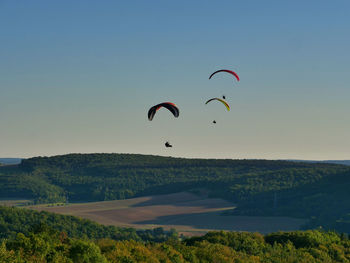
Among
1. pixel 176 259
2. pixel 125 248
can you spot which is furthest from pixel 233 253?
pixel 125 248

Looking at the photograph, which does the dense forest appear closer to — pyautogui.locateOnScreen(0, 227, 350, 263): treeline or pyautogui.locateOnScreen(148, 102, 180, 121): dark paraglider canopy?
pyautogui.locateOnScreen(0, 227, 350, 263): treeline

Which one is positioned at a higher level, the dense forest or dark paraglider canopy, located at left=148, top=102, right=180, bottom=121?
dark paraglider canopy, located at left=148, top=102, right=180, bottom=121

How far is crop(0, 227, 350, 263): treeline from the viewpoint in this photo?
5624cm

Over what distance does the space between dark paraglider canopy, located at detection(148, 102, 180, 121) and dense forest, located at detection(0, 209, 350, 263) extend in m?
14.7

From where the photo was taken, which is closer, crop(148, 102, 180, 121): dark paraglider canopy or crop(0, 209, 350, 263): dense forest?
crop(0, 209, 350, 263): dense forest

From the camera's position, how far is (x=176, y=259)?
68938 millimetres

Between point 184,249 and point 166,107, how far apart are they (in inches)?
680

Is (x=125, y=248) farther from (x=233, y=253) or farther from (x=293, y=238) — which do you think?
(x=293, y=238)

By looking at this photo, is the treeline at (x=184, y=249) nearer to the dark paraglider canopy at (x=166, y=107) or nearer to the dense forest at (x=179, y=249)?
the dense forest at (x=179, y=249)

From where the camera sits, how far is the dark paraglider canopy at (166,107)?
73688mm

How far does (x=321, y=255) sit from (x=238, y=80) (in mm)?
30807

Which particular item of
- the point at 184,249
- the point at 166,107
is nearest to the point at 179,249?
the point at 184,249

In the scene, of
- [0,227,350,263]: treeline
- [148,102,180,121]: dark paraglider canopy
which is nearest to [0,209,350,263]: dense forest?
[0,227,350,263]: treeline

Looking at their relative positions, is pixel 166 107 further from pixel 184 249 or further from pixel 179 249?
pixel 184 249
